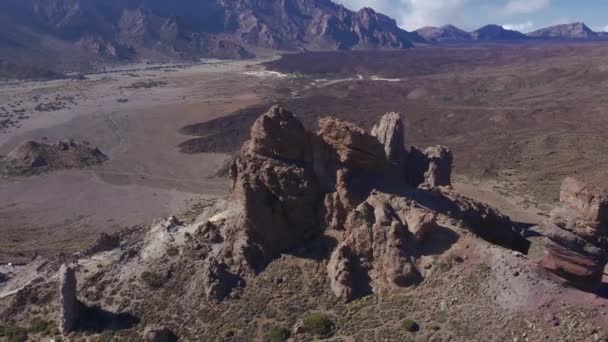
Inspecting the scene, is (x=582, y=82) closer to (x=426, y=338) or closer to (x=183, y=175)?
(x=183, y=175)

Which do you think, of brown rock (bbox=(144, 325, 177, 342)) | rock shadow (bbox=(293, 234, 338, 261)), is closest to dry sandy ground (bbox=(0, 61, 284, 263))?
brown rock (bbox=(144, 325, 177, 342))

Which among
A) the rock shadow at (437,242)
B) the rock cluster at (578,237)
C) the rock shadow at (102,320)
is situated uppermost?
the rock cluster at (578,237)

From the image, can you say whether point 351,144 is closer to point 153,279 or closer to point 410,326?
point 410,326

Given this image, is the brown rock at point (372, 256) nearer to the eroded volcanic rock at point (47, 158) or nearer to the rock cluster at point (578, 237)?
the rock cluster at point (578, 237)

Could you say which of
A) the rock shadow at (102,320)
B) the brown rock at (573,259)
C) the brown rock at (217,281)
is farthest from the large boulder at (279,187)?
the brown rock at (573,259)

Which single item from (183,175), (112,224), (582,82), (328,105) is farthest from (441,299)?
(582,82)

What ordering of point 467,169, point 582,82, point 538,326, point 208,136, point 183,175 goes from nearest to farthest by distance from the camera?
point 538,326 → point 467,169 → point 183,175 → point 208,136 → point 582,82
